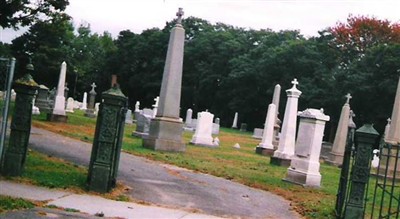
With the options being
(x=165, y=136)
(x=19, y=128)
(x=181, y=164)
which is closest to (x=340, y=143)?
(x=165, y=136)

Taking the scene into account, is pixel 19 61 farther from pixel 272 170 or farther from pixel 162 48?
pixel 162 48

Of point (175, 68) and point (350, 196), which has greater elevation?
point (175, 68)

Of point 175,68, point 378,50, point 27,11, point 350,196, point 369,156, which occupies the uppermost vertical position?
point 378,50

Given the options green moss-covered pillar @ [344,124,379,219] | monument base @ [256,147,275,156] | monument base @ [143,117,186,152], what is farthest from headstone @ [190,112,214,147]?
green moss-covered pillar @ [344,124,379,219]

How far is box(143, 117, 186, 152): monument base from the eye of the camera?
18203 millimetres

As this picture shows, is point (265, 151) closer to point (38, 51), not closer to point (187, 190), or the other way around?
point (187, 190)

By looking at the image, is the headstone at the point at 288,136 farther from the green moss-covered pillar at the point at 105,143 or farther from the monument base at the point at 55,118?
the monument base at the point at 55,118

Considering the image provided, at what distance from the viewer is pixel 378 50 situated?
47469mm

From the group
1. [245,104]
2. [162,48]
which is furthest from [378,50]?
[162,48]

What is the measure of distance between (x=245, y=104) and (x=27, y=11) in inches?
1701

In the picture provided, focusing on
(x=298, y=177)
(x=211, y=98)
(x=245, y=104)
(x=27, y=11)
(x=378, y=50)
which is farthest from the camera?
(x=211, y=98)

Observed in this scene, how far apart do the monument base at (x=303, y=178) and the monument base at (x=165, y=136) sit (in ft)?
17.5

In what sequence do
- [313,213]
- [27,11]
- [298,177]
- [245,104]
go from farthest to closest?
A: [245,104]
[27,11]
[298,177]
[313,213]

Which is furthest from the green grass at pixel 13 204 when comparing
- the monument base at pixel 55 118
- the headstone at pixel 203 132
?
the monument base at pixel 55 118
